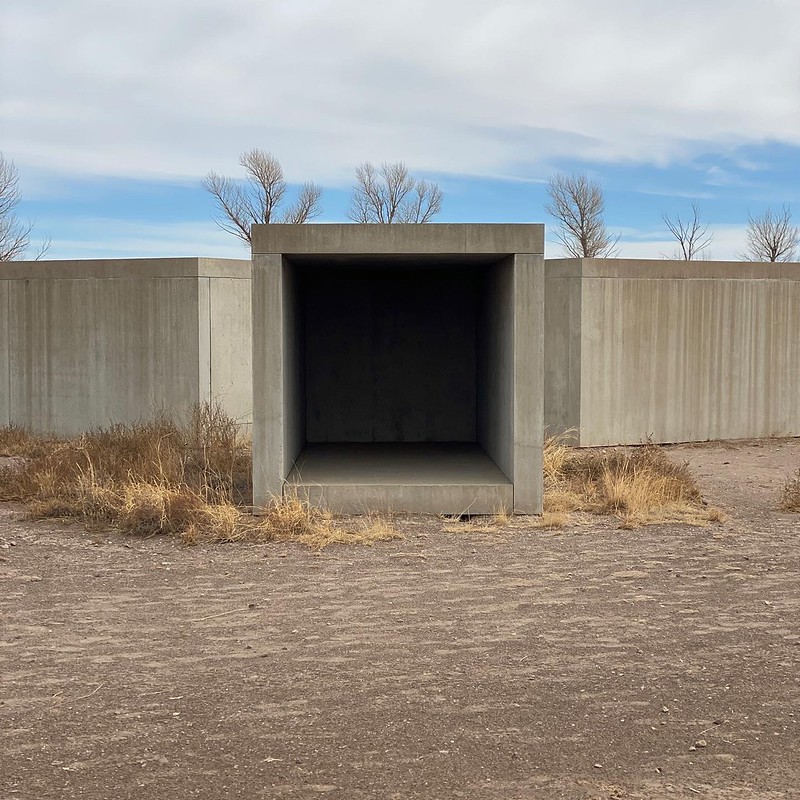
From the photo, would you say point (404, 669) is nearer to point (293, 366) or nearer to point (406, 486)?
point (406, 486)

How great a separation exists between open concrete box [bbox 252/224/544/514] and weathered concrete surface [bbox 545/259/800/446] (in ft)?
7.14

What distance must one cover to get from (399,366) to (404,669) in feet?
24.4

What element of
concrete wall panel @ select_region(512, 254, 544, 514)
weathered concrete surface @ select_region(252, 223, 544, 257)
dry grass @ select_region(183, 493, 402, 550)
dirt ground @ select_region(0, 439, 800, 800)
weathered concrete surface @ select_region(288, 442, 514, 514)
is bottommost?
dirt ground @ select_region(0, 439, 800, 800)

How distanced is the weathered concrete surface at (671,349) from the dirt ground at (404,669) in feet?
20.2

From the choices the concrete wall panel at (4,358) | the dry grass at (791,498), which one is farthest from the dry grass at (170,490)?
the dry grass at (791,498)

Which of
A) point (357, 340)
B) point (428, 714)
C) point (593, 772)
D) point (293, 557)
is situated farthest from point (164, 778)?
point (357, 340)

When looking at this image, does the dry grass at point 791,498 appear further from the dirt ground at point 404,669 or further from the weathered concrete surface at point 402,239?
the weathered concrete surface at point 402,239

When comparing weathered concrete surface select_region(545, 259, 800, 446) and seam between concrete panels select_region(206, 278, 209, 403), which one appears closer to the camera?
seam between concrete panels select_region(206, 278, 209, 403)

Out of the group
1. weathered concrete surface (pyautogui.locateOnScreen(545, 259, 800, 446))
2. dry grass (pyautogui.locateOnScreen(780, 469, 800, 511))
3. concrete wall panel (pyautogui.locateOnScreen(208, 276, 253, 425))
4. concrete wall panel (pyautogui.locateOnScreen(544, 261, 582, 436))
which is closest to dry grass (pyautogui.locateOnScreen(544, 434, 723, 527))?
dry grass (pyautogui.locateOnScreen(780, 469, 800, 511))

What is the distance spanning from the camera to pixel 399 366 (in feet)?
38.9

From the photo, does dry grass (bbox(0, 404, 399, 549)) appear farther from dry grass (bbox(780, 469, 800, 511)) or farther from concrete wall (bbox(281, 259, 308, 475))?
dry grass (bbox(780, 469, 800, 511))

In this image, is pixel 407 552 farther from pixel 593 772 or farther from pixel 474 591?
pixel 593 772

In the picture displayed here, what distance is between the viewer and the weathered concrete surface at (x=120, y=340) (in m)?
13.2

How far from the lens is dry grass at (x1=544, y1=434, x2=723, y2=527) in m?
8.45
